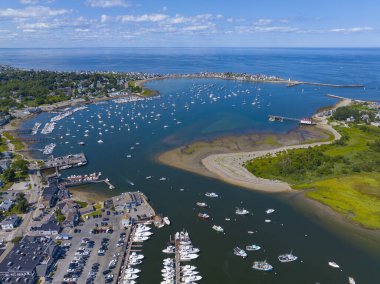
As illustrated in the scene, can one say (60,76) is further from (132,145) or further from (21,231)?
(21,231)

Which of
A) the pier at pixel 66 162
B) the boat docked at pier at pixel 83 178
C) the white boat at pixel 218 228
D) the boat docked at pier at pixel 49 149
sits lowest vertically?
the white boat at pixel 218 228

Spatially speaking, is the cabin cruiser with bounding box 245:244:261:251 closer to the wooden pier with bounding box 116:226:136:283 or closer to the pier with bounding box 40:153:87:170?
the wooden pier with bounding box 116:226:136:283

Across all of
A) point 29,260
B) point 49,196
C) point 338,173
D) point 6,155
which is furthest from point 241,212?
point 6,155

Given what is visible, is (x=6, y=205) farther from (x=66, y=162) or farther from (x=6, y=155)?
(x=6, y=155)

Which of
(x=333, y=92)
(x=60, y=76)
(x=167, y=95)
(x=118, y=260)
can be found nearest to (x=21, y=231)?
(x=118, y=260)

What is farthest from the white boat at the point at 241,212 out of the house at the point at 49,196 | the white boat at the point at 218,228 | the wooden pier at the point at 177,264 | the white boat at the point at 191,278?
the house at the point at 49,196

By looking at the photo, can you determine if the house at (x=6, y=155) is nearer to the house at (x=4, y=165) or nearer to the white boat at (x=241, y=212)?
the house at (x=4, y=165)
